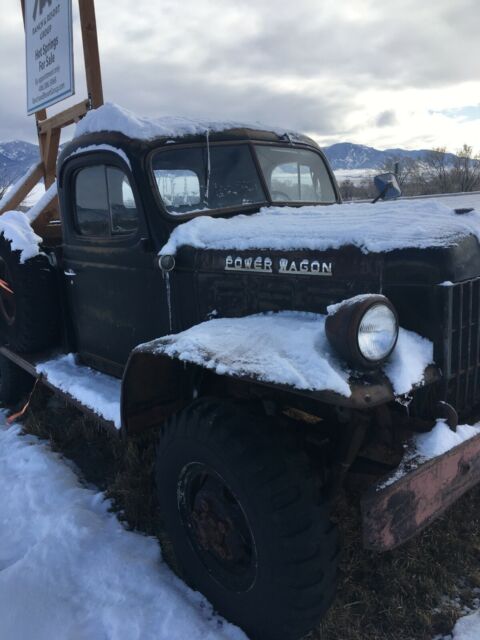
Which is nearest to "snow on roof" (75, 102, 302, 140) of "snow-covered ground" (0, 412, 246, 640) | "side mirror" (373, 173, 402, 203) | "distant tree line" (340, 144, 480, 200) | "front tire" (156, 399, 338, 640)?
"side mirror" (373, 173, 402, 203)

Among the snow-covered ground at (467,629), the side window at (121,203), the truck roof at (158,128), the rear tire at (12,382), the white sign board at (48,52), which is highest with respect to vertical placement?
the white sign board at (48,52)

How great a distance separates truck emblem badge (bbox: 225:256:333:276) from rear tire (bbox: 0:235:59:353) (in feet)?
6.51

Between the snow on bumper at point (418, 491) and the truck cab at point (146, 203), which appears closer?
the snow on bumper at point (418, 491)

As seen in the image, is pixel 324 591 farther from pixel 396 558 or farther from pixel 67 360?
pixel 67 360

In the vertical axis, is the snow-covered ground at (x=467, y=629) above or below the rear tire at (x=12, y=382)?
below

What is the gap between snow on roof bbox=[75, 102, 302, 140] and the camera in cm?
312

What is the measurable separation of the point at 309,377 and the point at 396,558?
1245mm

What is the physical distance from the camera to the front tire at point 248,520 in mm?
1942

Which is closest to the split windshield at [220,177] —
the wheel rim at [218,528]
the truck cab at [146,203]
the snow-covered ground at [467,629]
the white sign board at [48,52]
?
the truck cab at [146,203]

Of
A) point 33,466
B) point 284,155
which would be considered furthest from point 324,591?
point 284,155

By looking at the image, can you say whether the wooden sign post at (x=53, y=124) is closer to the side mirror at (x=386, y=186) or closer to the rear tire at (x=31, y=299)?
the rear tire at (x=31, y=299)

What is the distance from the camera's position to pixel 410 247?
2.06 meters

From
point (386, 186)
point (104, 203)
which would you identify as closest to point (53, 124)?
point (104, 203)

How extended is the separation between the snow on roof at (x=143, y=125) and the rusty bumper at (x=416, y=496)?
224cm
